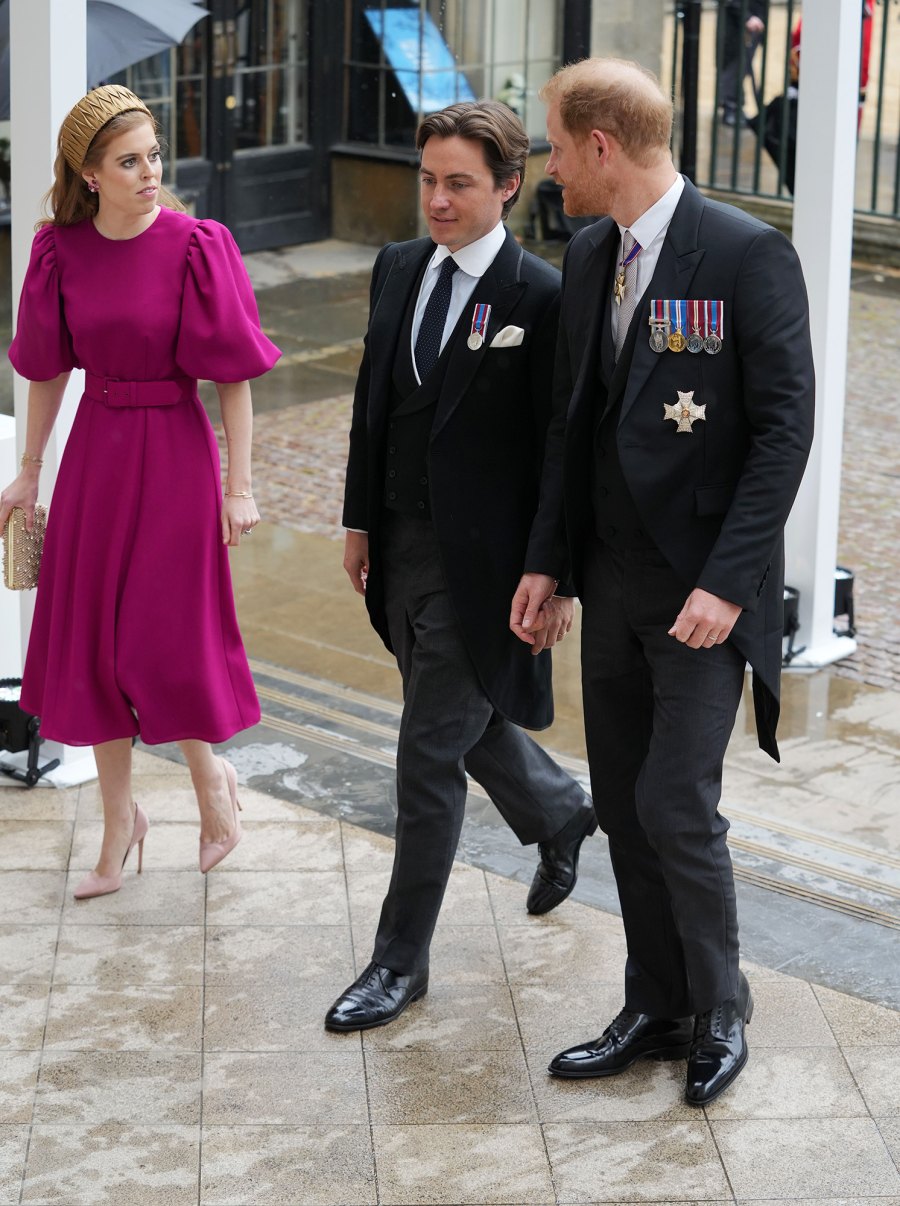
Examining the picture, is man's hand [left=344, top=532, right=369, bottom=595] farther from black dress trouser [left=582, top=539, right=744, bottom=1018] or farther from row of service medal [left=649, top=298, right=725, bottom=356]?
row of service medal [left=649, top=298, right=725, bottom=356]

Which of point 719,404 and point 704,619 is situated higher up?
point 719,404

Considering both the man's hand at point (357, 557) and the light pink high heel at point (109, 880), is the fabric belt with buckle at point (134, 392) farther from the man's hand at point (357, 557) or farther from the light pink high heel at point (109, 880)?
the light pink high heel at point (109, 880)

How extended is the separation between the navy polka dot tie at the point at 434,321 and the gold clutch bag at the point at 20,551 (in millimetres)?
1149

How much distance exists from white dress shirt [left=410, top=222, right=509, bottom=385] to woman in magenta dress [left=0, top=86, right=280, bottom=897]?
0.50 meters

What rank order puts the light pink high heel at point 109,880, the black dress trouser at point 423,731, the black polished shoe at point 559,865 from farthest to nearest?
1. the light pink high heel at point 109,880
2. the black polished shoe at point 559,865
3. the black dress trouser at point 423,731

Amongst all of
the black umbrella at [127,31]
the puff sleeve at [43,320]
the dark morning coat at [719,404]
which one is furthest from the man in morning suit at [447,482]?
the black umbrella at [127,31]

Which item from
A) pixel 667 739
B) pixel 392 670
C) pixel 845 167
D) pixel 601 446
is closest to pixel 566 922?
pixel 667 739

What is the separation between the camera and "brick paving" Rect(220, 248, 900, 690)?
22.2 ft

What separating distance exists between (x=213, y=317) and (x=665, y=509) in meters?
1.25

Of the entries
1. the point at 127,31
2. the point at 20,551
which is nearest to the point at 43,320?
the point at 20,551

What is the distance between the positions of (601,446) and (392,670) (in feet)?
9.06

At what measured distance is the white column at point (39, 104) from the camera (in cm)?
459

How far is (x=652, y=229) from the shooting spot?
10.9 ft

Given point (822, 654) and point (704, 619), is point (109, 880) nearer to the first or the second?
point (704, 619)
